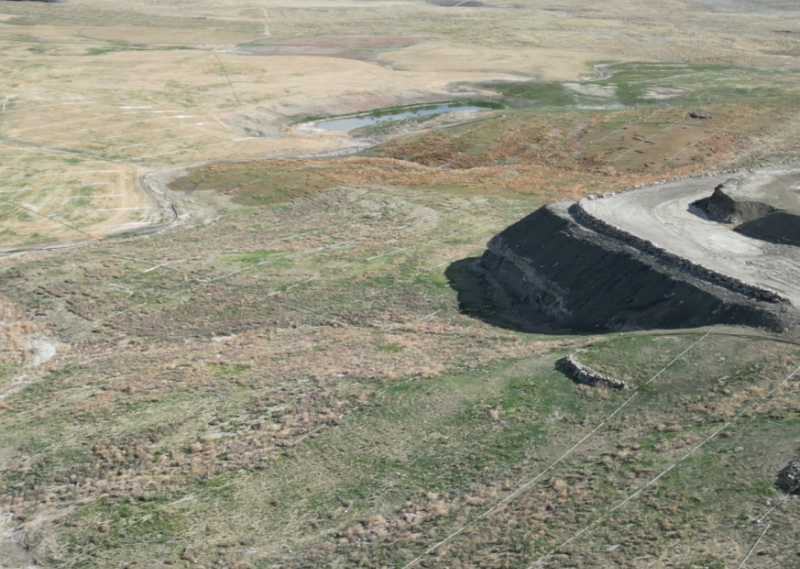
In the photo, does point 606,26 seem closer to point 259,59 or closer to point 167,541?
point 259,59

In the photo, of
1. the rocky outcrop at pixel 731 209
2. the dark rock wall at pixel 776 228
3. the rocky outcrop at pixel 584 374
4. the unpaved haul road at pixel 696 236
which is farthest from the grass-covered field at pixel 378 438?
the rocky outcrop at pixel 731 209

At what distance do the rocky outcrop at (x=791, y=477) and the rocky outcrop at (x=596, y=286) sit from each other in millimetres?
9536

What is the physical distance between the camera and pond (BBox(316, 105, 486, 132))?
93.4 meters

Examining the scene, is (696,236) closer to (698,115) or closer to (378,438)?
(378,438)

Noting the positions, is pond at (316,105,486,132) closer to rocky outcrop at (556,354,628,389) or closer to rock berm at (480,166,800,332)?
rock berm at (480,166,800,332)

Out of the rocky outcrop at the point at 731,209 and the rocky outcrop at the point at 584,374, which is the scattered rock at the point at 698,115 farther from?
the rocky outcrop at the point at 584,374

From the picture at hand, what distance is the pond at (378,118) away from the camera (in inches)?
3679

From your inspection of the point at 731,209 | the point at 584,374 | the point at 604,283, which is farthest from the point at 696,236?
the point at 584,374

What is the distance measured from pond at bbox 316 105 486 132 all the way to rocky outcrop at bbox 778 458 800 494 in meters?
71.3

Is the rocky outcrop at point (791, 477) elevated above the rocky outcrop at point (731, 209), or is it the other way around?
the rocky outcrop at point (731, 209)

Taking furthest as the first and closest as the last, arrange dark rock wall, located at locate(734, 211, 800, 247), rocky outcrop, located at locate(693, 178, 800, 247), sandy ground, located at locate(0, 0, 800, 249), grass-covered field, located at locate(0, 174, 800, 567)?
sandy ground, located at locate(0, 0, 800, 249) < rocky outcrop, located at locate(693, 178, 800, 247) < dark rock wall, located at locate(734, 211, 800, 247) < grass-covered field, located at locate(0, 174, 800, 567)

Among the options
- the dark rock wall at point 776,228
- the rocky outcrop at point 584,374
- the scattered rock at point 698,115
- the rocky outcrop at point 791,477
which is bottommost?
the rocky outcrop at point 584,374

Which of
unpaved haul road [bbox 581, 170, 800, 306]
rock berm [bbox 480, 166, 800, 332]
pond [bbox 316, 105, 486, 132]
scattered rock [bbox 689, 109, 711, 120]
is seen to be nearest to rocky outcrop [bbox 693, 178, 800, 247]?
unpaved haul road [bbox 581, 170, 800, 306]

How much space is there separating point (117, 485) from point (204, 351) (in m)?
11.7
